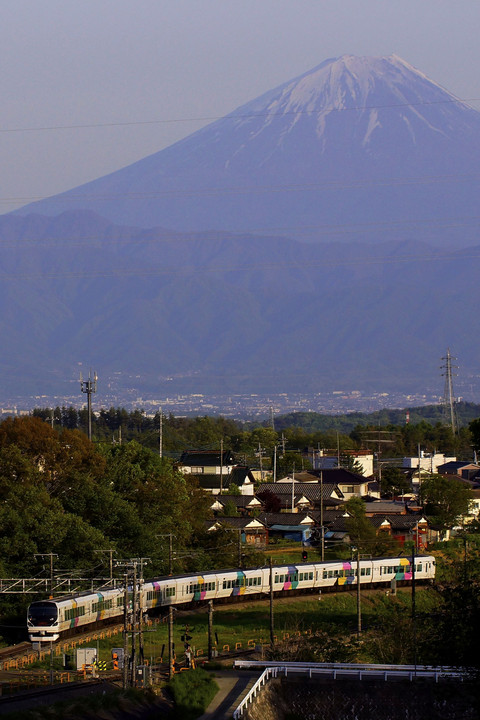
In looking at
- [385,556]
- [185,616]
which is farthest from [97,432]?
[185,616]

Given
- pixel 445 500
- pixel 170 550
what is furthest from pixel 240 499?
pixel 170 550

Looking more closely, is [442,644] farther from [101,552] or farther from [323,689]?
[101,552]

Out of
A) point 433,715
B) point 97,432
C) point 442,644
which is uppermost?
point 97,432

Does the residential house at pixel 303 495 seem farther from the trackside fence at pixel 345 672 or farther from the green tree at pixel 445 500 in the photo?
the trackside fence at pixel 345 672

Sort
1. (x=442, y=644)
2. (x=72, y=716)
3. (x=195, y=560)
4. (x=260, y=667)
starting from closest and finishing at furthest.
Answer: (x=72, y=716) < (x=442, y=644) < (x=260, y=667) < (x=195, y=560)

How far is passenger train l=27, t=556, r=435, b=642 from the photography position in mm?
38906

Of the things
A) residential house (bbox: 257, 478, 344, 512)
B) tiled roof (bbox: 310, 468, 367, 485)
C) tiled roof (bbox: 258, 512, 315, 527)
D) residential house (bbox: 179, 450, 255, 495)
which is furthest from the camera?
tiled roof (bbox: 310, 468, 367, 485)

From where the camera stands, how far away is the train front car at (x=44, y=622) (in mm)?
38656

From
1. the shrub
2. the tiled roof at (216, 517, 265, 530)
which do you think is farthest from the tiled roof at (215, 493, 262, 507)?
the shrub

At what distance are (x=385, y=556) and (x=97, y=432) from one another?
75.0 meters

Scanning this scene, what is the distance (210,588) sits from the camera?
48.7m

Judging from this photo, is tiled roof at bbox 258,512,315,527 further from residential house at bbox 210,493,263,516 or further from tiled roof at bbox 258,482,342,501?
tiled roof at bbox 258,482,342,501

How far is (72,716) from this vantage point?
88.7ft

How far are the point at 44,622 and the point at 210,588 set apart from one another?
1123 centimetres
